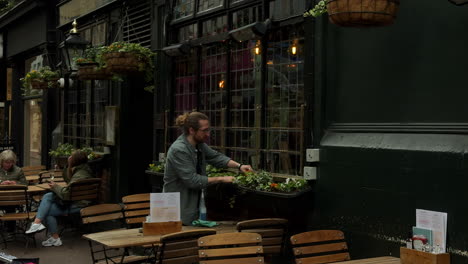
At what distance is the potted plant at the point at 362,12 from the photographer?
16.2 ft

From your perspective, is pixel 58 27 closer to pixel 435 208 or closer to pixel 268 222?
pixel 268 222

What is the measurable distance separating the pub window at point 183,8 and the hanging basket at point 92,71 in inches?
68.1

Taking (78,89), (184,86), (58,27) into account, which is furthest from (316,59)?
(58,27)

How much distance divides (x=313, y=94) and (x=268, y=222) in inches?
65.1

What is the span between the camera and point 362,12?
4941 mm

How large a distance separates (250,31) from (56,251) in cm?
479

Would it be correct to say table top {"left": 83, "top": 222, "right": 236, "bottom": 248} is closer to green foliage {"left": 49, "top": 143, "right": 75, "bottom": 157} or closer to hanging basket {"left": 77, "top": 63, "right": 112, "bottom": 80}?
hanging basket {"left": 77, "top": 63, "right": 112, "bottom": 80}

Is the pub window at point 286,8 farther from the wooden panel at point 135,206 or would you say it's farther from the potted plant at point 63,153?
the potted plant at point 63,153

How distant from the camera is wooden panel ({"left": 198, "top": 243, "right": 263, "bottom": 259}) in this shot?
5137 millimetres

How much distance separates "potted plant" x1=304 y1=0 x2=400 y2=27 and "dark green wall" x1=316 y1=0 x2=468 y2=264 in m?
0.78

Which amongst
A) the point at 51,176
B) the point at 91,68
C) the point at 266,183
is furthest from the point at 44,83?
the point at 266,183

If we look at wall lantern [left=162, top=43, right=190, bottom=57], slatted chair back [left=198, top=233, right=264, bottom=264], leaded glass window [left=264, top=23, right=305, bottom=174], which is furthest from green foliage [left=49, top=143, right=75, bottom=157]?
slatted chair back [left=198, top=233, right=264, bottom=264]

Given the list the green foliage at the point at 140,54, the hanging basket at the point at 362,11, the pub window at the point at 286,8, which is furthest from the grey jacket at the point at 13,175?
the hanging basket at the point at 362,11

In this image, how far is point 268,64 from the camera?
25.7 feet
